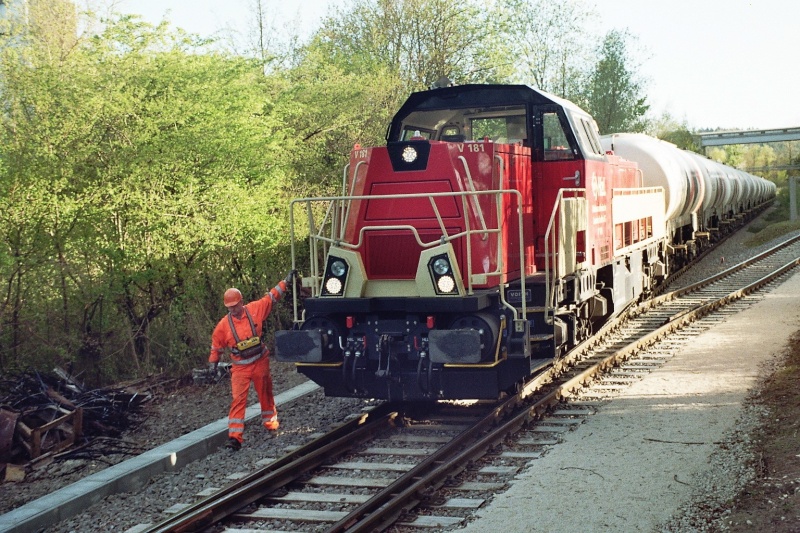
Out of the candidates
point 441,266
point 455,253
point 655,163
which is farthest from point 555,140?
point 655,163

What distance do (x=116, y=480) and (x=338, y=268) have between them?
2799 mm

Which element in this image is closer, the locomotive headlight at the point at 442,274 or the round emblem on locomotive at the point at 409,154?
the locomotive headlight at the point at 442,274

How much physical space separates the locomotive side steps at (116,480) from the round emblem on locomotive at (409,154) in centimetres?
332

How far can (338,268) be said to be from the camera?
27.0ft

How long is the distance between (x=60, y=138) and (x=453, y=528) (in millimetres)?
10403

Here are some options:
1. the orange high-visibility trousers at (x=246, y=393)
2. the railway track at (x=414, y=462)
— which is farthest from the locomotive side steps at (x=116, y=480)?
the railway track at (x=414, y=462)

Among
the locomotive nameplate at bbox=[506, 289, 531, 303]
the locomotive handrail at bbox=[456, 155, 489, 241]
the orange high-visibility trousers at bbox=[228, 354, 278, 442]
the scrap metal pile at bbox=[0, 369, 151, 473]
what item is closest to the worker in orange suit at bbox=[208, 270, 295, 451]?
the orange high-visibility trousers at bbox=[228, 354, 278, 442]

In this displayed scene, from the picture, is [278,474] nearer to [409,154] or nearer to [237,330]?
[237,330]

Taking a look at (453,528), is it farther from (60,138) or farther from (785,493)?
(60,138)

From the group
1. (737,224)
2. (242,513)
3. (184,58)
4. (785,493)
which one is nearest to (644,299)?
(184,58)

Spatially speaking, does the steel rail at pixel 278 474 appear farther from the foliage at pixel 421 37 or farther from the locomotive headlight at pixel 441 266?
the foliage at pixel 421 37

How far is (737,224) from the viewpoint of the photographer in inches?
1529

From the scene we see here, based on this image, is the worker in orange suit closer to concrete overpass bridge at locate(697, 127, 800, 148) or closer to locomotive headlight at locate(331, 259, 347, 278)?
locomotive headlight at locate(331, 259, 347, 278)

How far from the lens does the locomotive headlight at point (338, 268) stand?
26.9 ft
